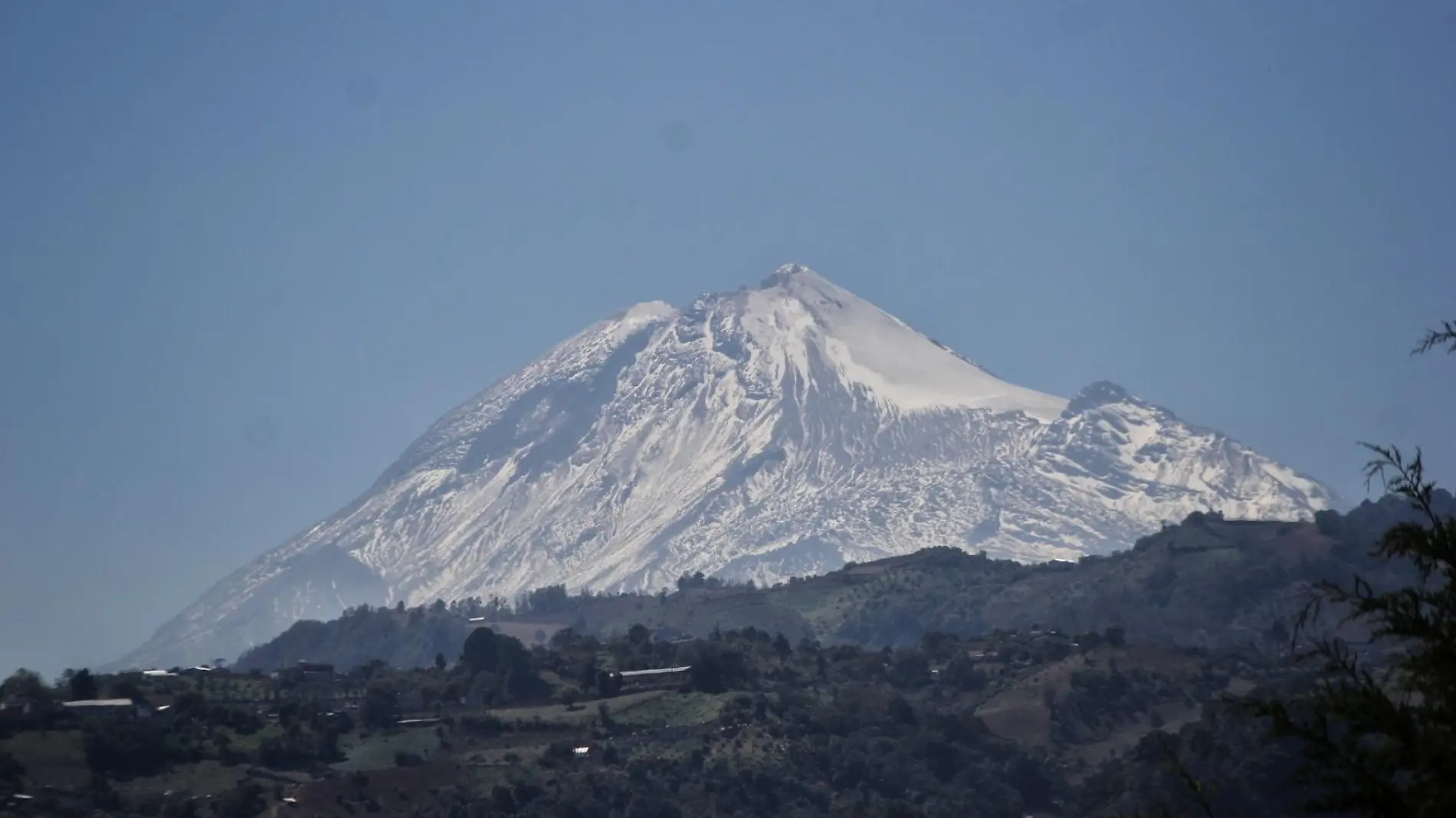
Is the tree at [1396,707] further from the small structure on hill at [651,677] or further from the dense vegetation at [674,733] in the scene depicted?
the small structure on hill at [651,677]

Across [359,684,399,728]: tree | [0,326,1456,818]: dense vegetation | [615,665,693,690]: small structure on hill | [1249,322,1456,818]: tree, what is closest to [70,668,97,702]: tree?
[0,326,1456,818]: dense vegetation

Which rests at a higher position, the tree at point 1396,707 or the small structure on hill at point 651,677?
the small structure on hill at point 651,677

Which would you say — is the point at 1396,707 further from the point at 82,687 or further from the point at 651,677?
the point at 651,677

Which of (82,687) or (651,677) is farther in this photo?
(651,677)

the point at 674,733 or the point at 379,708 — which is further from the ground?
the point at 379,708

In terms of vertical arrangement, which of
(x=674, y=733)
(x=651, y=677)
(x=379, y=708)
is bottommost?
(x=674, y=733)

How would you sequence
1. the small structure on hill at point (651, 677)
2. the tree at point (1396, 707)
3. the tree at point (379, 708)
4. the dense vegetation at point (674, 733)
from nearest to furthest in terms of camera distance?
the tree at point (1396, 707), the dense vegetation at point (674, 733), the tree at point (379, 708), the small structure on hill at point (651, 677)

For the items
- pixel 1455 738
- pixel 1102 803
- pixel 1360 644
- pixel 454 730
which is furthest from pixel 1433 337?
pixel 1360 644

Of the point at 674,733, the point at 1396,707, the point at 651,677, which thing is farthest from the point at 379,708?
the point at 1396,707

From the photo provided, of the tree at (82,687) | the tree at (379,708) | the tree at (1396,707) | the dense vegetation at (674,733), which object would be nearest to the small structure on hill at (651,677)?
the dense vegetation at (674,733)

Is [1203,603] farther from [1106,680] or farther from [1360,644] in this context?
[1106,680]

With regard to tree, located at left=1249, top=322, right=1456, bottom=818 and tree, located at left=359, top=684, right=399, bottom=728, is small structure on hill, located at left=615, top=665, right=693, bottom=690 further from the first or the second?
tree, located at left=1249, top=322, right=1456, bottom=818
